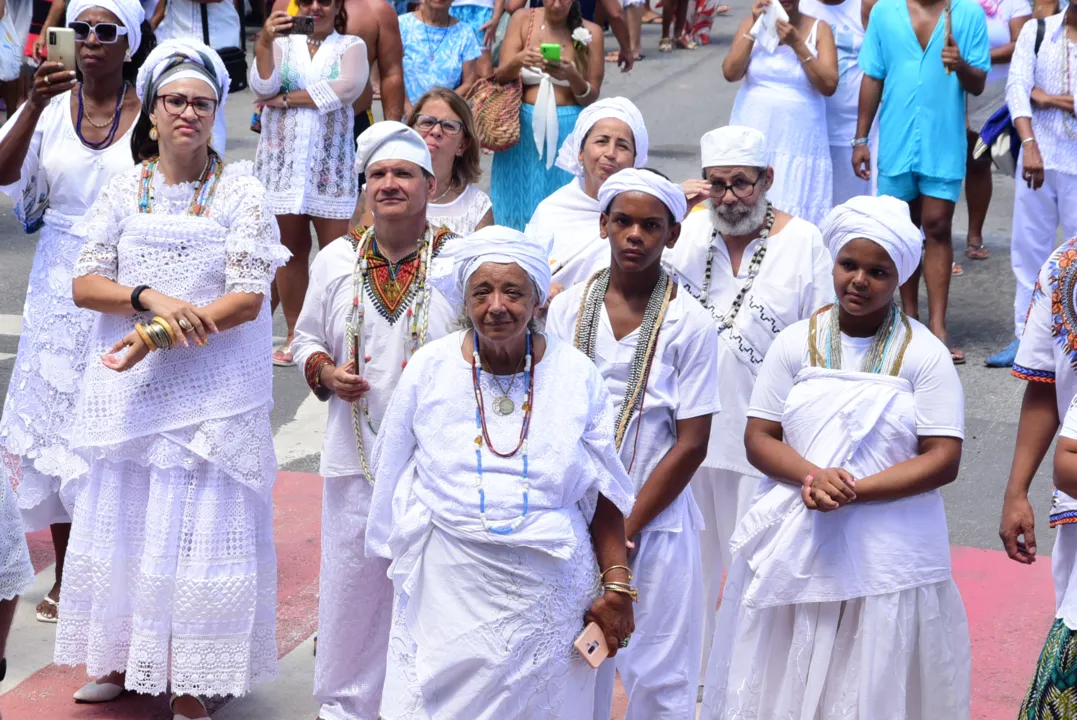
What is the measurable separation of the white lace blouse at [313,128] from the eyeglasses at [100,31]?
A: 9.70 feet

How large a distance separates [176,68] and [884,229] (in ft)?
7.74

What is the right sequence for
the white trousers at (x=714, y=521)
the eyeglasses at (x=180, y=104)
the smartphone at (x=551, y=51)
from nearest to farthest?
the eyeglasses at (x=180, y=104) < the white trousers at (x=714, y=521) < the smartphone at (x=551, y=51)

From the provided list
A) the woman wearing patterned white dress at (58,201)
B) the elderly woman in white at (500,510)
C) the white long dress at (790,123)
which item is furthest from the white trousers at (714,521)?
the white long dress at (790,123)

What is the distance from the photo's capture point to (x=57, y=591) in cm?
638

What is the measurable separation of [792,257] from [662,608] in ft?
4.68

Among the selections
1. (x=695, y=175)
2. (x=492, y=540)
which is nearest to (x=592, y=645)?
(x=492, y=540)

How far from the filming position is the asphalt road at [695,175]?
7.70 meters

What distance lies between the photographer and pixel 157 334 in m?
5.04

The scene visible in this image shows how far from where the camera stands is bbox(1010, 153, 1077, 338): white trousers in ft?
29.7

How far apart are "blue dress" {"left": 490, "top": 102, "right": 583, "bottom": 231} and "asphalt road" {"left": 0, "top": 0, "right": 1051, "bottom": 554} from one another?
5.29 feet

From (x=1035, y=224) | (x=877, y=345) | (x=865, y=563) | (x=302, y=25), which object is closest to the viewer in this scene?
(x=865, y=563)

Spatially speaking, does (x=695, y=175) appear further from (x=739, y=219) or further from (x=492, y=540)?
(x=492, y=540)

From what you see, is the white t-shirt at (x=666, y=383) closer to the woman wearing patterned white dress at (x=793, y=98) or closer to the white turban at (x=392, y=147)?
the white turban at (x=392, y=147)

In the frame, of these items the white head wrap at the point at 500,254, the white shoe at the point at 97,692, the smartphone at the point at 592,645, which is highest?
the white head wrap at the point at 500,254
